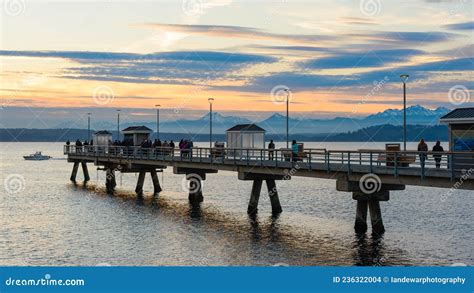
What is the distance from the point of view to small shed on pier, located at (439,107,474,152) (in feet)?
96.6

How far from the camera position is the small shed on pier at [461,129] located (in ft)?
96.6

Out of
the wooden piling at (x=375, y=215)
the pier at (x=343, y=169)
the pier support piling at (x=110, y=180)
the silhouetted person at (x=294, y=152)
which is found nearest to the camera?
the pier at (x=343, y=169)

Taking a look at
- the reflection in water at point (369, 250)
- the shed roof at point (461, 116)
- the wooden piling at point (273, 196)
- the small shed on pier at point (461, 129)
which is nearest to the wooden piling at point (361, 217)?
the reflection in water at point (369, 250)

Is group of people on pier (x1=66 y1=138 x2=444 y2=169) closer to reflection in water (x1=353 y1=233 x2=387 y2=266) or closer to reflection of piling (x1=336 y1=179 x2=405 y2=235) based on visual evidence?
reflection of piling (x1=336 y1=179 x2=405 y2=235)

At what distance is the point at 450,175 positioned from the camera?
2658cm

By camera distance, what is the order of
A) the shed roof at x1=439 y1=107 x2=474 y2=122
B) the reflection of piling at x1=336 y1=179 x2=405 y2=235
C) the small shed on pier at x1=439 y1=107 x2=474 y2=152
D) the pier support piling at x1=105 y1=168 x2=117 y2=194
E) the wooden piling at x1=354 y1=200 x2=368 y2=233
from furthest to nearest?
the pier support piling at x1=105 y1=168 x2=117 y2=194
the wooden piling at x1=354 y1=200 x2=368 y2=233
the reflection of piling at x1=336 y1=179 x2=405 y2=235
the small shed on pier at x1=439 y1=107 x2=474 y2=152
the shed roof at x1=439 y1=107 x2=474 y2=122

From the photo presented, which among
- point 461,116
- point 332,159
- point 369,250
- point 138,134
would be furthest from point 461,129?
point 138,134

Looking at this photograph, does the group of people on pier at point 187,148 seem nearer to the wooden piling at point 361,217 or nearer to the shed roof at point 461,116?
the shed roof at point 461,116

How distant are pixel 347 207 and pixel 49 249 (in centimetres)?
2807

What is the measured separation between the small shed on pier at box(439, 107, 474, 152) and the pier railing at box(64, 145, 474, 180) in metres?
0.93

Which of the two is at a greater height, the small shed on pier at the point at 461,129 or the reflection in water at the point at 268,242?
the small shed on pier at the point at 461,129

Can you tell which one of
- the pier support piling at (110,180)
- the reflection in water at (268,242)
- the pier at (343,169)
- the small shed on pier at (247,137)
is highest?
the small shed on pier at (247,137)

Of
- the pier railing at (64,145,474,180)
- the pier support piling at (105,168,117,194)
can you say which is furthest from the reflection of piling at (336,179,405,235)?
the pier support piling at (105,168,117,194)

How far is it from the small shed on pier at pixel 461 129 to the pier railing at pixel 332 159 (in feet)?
3.06
